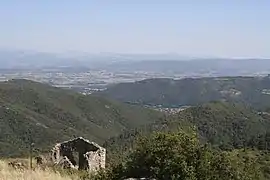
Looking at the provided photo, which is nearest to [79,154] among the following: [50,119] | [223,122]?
[223,122]

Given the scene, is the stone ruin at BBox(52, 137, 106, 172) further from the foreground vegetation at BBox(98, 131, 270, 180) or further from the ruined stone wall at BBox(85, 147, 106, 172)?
the foreground vegetation at BBox(98, 131, 270, 180)

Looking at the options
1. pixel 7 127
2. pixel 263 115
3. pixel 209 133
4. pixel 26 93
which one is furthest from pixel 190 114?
pixel 26 93

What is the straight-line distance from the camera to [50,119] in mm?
164500

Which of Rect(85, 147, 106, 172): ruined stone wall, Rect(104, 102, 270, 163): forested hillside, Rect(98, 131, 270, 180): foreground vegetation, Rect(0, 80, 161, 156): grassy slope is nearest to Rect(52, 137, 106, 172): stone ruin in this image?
Rect(85, 147, 106, 172): ruined stone wall

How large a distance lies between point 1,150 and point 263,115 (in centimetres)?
9442

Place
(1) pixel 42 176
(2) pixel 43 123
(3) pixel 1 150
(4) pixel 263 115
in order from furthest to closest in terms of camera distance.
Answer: (4) pixel 263 115 → (2) pixel 43 123 → (3) pixel 1 150 → (1) pixel 42 176

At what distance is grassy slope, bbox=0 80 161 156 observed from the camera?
452 feet

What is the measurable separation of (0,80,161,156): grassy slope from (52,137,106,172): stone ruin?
311 feet

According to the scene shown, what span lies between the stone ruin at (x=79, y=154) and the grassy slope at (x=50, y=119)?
94.8 m

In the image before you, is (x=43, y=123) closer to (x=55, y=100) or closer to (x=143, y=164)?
(x=55, y=100)

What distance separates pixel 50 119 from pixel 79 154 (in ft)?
487

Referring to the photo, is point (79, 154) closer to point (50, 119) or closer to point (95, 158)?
point (95, 158)

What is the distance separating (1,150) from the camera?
355 feet

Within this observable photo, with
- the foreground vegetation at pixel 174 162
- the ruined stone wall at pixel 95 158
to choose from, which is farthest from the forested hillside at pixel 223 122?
the foreground vegetation at pixel 174 162
